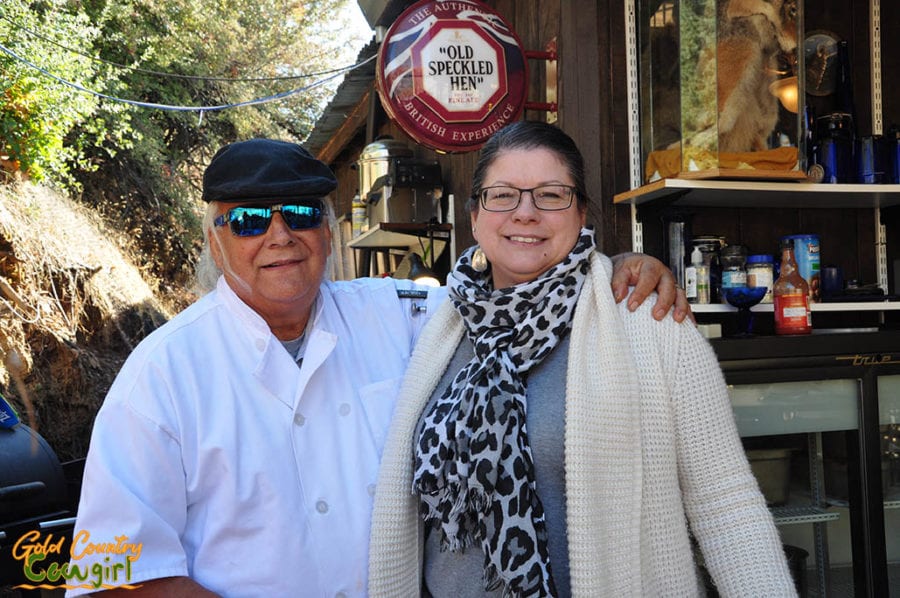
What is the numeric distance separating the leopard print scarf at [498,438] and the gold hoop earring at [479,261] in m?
0.12

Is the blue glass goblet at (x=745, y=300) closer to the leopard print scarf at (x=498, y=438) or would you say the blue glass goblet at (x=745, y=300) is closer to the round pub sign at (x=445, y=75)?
the round pub sign at (x=445, y=75)

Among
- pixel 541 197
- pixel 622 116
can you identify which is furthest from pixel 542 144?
pixel 622 116

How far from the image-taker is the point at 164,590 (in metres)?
1.61

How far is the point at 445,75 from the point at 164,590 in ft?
8.78

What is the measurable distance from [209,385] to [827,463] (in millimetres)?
2844

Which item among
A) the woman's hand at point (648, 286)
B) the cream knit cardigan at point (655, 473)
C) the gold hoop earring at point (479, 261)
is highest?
the gold hoop earring at point (479, 261)

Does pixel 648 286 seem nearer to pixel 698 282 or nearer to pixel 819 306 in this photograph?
pixel 698 282

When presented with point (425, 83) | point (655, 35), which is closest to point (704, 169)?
point (655, 35)

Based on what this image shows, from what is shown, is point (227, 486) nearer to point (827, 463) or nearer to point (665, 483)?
point (665, 483)

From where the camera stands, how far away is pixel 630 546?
5.23 ft

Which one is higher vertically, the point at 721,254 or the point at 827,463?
the point at 721,254

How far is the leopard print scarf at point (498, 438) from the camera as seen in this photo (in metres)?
1.62

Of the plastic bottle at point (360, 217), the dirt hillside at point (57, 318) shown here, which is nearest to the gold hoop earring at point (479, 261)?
the plastic bottle at point (360, 217)

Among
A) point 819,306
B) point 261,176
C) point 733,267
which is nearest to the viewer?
point 261,176
